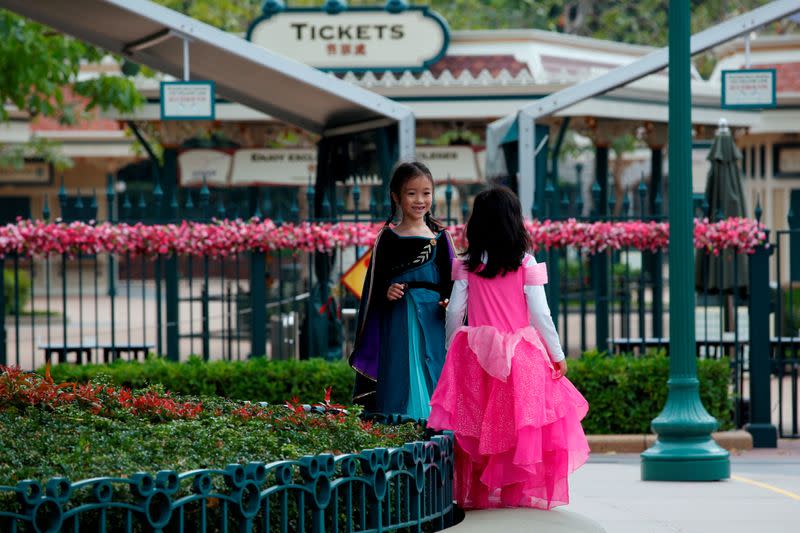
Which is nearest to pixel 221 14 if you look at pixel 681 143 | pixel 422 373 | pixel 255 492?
pixel 681 143

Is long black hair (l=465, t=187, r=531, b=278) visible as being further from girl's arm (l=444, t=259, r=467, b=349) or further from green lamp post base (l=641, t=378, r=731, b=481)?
green lamp post base (l=641, t=378, r=731, b=481)

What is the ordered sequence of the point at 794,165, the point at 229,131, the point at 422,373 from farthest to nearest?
the point at 794,165 < the point at 229,131 < the point at 422,373

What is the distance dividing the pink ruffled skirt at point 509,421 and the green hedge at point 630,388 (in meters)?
4.34

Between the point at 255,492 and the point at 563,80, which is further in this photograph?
the point at 563,80

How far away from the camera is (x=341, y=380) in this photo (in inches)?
416

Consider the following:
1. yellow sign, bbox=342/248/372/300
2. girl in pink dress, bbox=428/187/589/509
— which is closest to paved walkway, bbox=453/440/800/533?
girl in pink dress, bbox=428/187/589/509

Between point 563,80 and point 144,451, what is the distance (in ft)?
43.0

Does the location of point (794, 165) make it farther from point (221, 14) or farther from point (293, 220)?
point (293, 220)

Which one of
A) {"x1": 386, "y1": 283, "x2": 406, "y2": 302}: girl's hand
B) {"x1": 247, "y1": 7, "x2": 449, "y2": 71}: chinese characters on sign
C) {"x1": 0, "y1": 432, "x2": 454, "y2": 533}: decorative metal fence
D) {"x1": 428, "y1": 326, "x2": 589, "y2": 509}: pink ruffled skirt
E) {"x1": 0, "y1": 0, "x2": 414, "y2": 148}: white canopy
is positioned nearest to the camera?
{"x1": 0, "y1": 432, "x2": 454, "y2": 533}: decorative metal fence

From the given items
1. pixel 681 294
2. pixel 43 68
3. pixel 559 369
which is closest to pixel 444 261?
pixel 559 369

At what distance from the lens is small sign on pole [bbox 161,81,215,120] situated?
1200cm

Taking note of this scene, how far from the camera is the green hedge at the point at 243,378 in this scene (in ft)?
34.6

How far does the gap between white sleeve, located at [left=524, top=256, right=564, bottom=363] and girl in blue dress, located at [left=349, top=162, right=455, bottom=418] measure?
2.05ft

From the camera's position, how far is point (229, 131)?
1872cm
